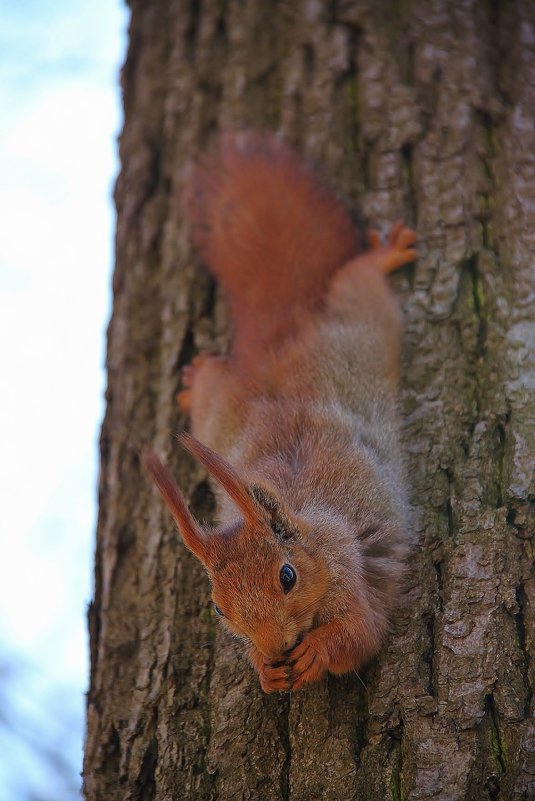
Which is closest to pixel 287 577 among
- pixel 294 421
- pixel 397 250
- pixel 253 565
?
pixel 253 565

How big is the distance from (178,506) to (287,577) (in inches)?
13.7

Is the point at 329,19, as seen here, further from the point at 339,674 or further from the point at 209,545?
the point at 339,674

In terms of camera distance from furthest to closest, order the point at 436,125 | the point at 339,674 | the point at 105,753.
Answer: the point at 436,125
the point at 105,753
the point at 339,674

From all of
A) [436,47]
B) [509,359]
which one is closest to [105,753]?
[509,359]

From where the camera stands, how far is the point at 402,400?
2836 mm

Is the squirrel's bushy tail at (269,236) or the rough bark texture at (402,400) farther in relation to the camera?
the squirrel's bushy tail at (269,236)

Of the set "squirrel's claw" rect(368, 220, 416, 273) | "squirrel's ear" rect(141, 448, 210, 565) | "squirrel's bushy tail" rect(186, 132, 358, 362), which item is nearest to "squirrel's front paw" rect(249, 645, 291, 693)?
"squirrel's ear" rect(141, 448, 210, 565)

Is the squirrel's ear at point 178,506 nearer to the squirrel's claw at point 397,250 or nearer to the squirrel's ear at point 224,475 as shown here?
the squirrel's ear at point 224,475

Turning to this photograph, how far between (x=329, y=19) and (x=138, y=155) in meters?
0.99

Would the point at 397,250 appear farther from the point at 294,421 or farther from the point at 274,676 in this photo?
the point at 274,676

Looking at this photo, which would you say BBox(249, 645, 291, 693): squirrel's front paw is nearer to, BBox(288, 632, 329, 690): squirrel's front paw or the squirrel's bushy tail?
BBox(288, 632, 329, 690): squirrel's front paw

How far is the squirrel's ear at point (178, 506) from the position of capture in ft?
7.32

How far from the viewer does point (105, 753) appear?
2.47 m

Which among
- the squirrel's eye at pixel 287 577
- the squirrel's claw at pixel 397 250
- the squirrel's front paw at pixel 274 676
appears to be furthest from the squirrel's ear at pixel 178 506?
the squirrel's claw at pixel 397 250
